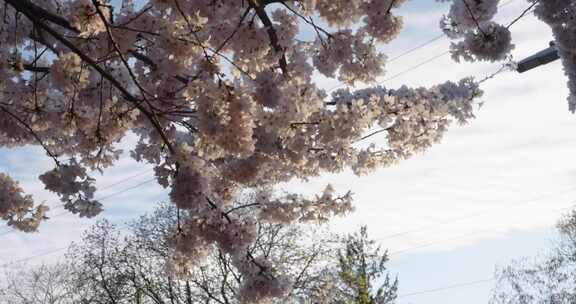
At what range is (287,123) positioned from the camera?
515 centimetres

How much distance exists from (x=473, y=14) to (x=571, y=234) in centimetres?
2980

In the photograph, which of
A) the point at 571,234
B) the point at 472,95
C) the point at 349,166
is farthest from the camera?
the point at 571,234

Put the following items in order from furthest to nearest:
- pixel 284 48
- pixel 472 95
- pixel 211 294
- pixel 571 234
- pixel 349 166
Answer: pixel 571 234, pixel 211 294, pixel 349 166, pixel 472 95, pixel 284 48

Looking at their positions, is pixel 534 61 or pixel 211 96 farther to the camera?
pixel 534 61

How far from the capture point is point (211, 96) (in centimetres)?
408

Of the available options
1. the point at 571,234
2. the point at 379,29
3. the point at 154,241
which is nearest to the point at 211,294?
the point at 154,241

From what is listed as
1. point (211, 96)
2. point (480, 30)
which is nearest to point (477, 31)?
point (480, 30)

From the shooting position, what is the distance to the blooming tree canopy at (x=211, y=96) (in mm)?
4480

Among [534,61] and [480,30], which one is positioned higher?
[534,61]

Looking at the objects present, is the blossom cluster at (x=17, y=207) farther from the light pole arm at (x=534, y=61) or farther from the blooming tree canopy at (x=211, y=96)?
the light pole arm at (x=534, y=61)

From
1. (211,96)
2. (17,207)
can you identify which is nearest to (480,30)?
(211,96)

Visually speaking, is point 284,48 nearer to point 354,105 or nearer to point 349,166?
point 354,105

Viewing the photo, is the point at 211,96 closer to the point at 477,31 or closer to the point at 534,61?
the point at 477,31

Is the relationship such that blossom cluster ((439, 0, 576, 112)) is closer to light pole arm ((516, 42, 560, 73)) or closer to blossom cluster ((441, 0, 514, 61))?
blossom cluster ((441, 0, 514, 61))
